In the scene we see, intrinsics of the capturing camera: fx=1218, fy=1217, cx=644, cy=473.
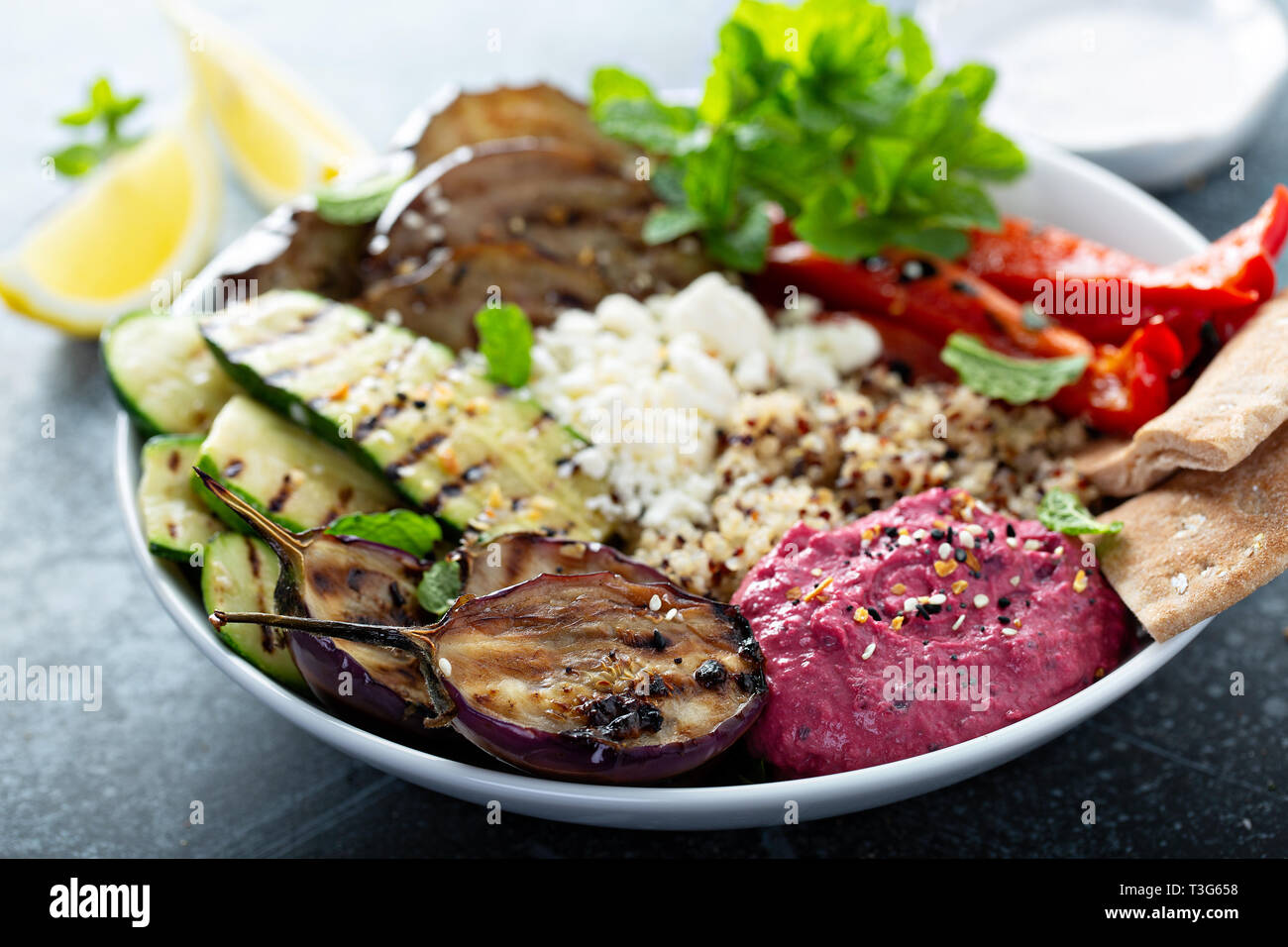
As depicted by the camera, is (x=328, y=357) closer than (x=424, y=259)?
Yes

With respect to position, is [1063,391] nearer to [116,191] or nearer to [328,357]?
[328,357]

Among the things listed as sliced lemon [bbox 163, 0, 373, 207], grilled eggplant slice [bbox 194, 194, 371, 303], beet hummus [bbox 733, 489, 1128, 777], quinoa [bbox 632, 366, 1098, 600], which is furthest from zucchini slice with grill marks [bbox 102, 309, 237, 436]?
beet hummus [bbox 733, 489, 1128, 777]

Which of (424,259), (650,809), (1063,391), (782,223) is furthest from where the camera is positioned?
(782,223)

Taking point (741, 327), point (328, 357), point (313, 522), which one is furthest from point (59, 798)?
point (741, 327)

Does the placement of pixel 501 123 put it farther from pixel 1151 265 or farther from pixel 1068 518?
pixel 1068 518

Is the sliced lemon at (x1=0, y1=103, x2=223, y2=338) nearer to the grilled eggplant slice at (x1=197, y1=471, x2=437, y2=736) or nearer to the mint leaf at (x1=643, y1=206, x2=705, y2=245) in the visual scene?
the mint leaf at (x1=643, y1=206, x2=705, y2=245)
